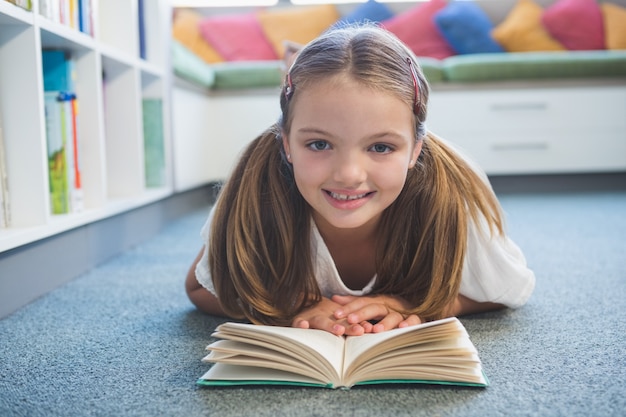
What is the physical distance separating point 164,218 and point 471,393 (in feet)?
5.68

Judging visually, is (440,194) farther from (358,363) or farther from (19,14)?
(19,14)

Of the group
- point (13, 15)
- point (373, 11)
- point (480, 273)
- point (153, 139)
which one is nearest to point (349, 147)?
point (480, 273)

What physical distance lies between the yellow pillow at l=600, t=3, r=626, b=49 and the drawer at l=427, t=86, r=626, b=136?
50 cm

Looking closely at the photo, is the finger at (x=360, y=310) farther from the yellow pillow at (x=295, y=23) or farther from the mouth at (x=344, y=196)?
the yellow pillow at (x=295, y=23)

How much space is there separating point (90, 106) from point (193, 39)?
2.21 meters

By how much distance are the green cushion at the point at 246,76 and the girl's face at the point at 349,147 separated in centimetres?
228

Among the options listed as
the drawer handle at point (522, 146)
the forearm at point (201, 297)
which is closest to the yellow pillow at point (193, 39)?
the drawer handle at point (522, 146)

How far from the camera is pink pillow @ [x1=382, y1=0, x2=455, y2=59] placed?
140 inches

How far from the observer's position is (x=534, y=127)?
3.14 m

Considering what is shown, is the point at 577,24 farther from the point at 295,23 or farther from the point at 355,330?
the point at 355,330

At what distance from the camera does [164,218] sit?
229 centimetres

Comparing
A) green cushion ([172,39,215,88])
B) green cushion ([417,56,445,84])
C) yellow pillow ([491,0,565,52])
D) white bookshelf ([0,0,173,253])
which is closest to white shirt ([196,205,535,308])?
white bookshelf ([0,0,173,253])

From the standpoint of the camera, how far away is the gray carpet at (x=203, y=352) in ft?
2.33

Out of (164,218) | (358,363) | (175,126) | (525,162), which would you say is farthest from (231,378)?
(525,162)
